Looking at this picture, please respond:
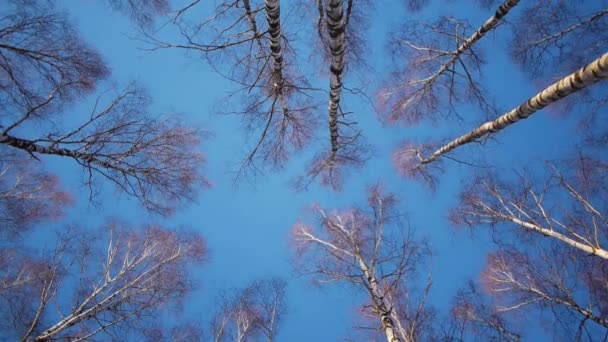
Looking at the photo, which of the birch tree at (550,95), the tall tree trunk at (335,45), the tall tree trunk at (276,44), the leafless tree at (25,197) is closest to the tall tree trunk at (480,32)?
the birch tree at (550,95)

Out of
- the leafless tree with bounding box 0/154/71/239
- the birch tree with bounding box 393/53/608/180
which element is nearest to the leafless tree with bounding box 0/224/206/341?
the leafless tree with bounding box 0/154/71/239

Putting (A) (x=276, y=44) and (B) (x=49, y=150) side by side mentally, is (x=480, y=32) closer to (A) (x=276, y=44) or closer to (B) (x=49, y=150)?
(A) (x=276, y=44)

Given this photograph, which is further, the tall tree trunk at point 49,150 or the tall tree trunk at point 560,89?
the tall tree trunk at point 49,150

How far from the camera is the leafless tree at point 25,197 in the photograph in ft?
25.9

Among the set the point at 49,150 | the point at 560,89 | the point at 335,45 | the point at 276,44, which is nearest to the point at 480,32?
the point at 560,89

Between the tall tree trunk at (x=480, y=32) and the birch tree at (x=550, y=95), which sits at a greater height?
the tall tree trunk at (x=480, y=32)

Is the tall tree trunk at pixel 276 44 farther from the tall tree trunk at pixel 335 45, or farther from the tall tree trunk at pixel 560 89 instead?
the tall tree trunk at pixel 560 89

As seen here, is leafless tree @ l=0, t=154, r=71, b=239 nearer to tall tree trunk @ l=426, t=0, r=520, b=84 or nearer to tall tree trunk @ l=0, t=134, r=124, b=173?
tall tree trunk @ l=0, t=134, r=124, b=173

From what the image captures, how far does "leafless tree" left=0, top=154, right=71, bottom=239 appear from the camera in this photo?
7.90m

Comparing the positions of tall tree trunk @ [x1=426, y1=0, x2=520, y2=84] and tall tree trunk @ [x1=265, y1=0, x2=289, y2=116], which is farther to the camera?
tall tree trunk @ [x1=426, y1=0, x2=520, y2=84]

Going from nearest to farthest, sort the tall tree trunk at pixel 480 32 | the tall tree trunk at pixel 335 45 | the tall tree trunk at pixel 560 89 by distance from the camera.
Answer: the tall tree trunk at pixel 560 89 → the tall tree trunk at pixel 335 45 → the tall tree trunk at pixel 480 32

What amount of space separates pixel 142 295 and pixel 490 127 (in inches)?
367

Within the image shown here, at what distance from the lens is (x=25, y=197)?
8727 millimetres

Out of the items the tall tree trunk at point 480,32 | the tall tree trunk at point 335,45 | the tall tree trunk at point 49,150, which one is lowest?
the tall tree trunk at point 49,150
